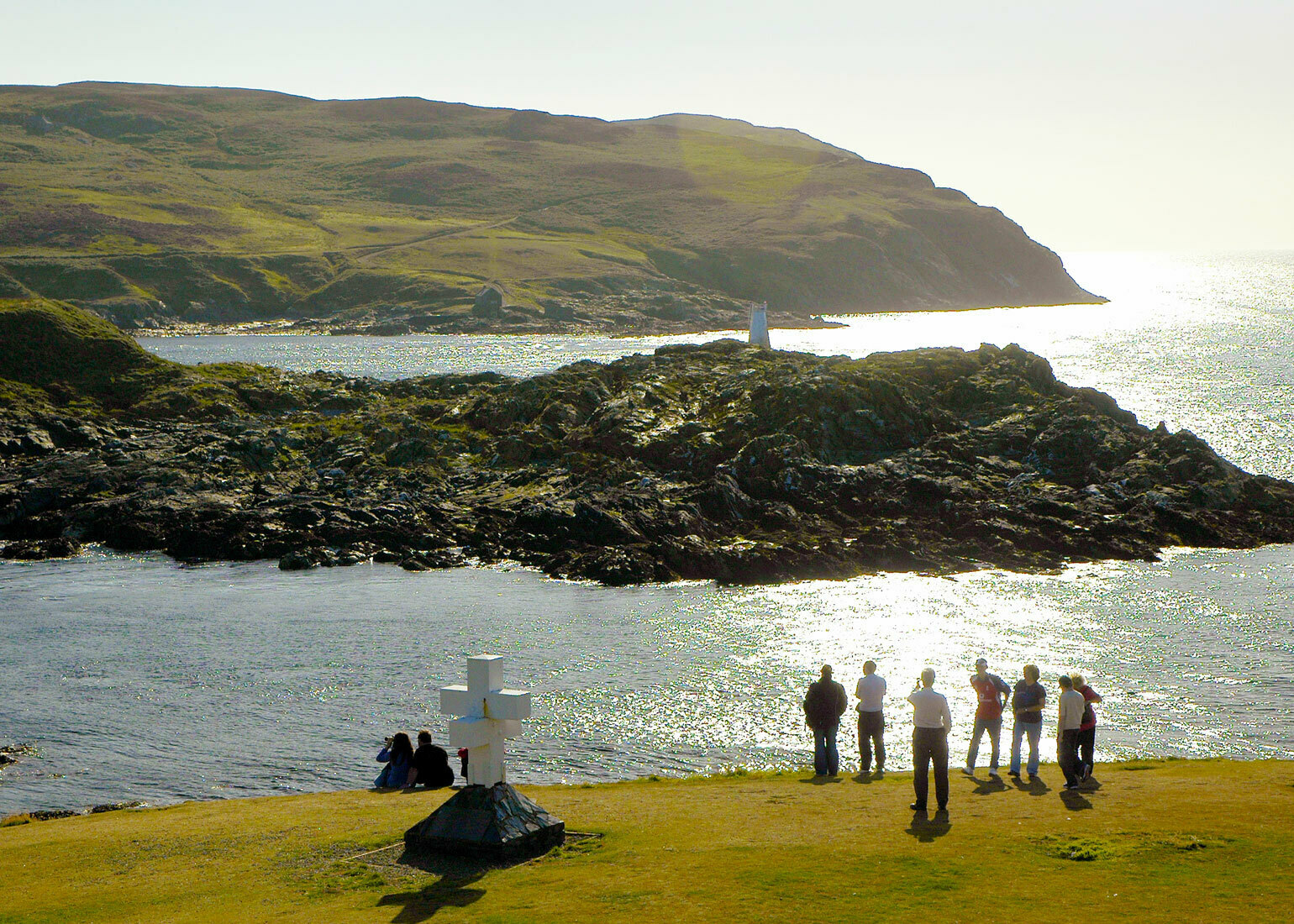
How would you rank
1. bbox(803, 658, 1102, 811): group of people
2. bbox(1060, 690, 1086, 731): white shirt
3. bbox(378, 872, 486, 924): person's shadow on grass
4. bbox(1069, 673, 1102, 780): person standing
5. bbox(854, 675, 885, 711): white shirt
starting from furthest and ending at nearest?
bbox(854, 675, 885, 711): white shirt
bbox(1069, 673, 1102, 780): person standing
bbox(1060, 690, 1086, 731): white shirt
bbox(803, 658, 1102, 811): group of people
bbox(378, 872, 486, 924): person's shadow on grass

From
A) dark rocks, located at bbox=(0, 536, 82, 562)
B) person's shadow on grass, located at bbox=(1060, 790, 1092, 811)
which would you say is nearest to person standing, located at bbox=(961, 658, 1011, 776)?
person's shadow on grass, located at bbox=(1060, 790, 1092, 811)

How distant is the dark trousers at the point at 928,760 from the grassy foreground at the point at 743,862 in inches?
20.3

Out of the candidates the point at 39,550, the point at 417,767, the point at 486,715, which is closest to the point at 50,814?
the point at 417,767

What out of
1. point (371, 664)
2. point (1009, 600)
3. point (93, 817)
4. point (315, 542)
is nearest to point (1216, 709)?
point (1009, 600)

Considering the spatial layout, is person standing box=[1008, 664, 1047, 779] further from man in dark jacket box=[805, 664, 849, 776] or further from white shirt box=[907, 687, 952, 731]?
white shirt box=[907, 687, 952, 731]

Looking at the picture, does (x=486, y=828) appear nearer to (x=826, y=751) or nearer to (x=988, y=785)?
(x=826, y=751)

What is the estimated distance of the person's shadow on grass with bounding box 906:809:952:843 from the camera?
1694 centimetres

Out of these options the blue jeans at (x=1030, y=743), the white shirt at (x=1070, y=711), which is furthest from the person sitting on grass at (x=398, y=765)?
the white shirt at (x=1070, y=711)

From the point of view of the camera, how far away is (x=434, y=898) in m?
14.8

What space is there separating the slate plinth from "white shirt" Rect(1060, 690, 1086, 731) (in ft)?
29.8

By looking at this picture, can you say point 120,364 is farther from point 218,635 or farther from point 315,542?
point 218,635

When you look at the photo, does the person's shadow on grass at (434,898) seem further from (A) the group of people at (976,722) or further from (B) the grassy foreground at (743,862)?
(A) the group of people at (976,722)

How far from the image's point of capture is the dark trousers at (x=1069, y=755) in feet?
66.3

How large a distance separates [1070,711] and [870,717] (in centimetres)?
396
